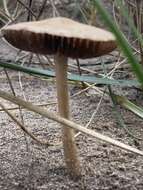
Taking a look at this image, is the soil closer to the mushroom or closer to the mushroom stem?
the mushroom stem

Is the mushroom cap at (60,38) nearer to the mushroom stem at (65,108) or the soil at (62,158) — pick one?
the mushroom stem at (65,108)

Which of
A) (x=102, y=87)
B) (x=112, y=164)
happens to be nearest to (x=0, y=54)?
(x=102, y=87)

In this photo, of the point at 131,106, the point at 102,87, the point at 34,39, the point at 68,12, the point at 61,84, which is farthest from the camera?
the point at 68,12

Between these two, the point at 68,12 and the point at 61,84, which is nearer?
the point at 61,84

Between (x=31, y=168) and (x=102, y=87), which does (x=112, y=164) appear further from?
(x=102, y=87)

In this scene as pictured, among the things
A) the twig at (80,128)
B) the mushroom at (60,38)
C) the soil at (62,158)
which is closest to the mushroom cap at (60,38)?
the mushroom at (60,38)
